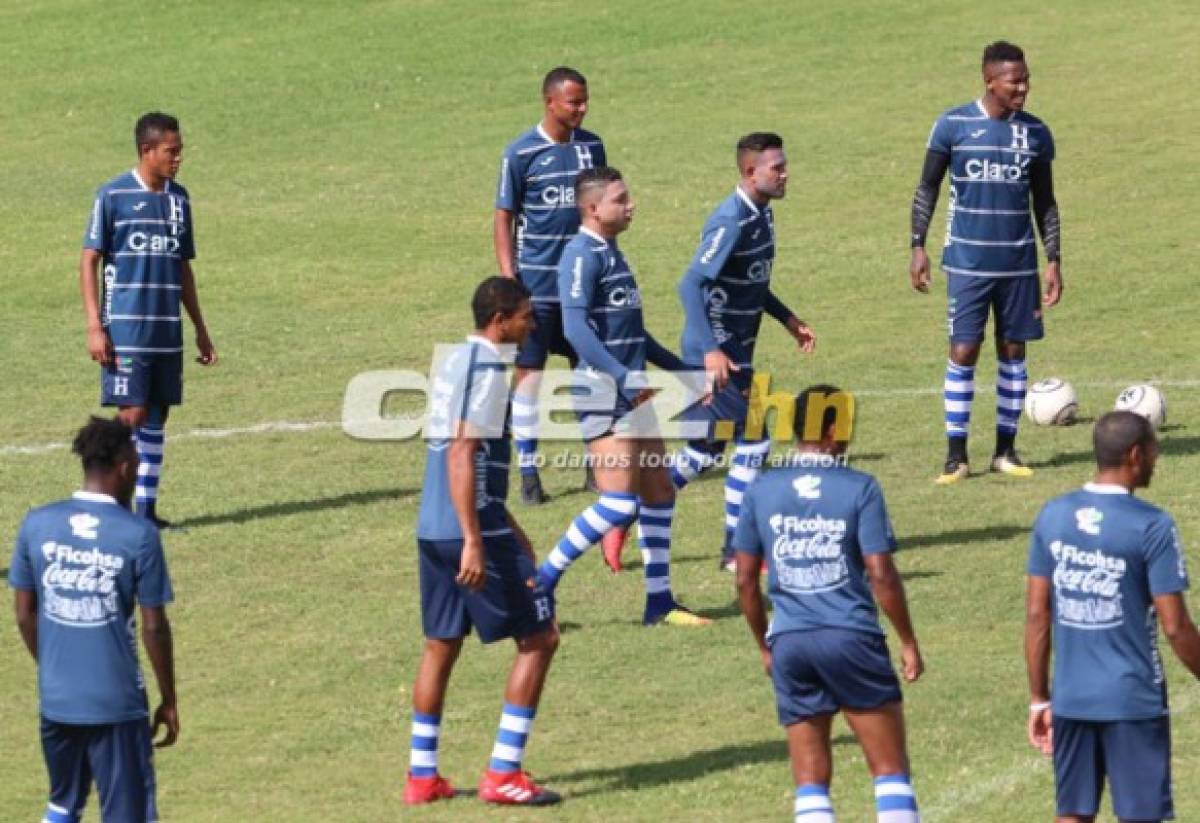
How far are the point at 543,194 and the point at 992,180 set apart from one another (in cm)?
334

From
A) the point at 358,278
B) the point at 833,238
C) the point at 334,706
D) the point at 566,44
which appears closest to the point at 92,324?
the point at 334,706

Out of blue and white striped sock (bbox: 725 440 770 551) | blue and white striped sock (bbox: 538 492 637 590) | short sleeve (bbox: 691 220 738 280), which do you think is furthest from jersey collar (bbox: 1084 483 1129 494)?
blue and white striped sock (bbox: 725 440 770 551)

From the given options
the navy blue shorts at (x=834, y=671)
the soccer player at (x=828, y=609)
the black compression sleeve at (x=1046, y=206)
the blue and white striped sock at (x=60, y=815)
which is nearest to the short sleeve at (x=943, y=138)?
the black compression sleeve at (x=1046, y=206)

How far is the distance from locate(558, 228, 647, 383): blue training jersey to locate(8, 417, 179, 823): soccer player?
5111 millimetres

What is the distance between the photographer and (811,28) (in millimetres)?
39719

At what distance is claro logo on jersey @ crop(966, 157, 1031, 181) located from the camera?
63.4ft

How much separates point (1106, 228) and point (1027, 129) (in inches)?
422

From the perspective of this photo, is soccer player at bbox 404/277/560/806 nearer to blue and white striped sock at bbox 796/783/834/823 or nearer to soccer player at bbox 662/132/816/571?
blue and white striped sock at bbox 796/783/834/823

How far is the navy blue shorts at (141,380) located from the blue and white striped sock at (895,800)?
28.2 ft

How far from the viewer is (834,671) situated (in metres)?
11.3

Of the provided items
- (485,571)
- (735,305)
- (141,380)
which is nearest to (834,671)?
(485,571)

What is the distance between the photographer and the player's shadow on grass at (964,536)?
17766mm

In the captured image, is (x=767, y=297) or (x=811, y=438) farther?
(x=767, y=297)

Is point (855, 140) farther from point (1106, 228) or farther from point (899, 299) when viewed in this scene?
point (899, 299)
